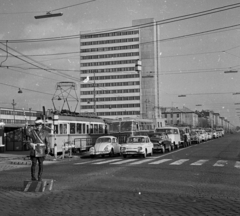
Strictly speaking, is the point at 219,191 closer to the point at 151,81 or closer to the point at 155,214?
the point at 155,214

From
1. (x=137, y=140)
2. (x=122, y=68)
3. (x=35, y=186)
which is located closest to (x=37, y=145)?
(x=35, y=186)

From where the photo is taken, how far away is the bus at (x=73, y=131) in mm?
28609

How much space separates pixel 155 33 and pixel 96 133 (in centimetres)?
11224

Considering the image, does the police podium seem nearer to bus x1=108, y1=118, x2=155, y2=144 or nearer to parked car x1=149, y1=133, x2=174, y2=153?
parked car x1=149, y1=133, x2=174, y2=153

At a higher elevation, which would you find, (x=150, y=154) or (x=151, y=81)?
(x=151, y=81)

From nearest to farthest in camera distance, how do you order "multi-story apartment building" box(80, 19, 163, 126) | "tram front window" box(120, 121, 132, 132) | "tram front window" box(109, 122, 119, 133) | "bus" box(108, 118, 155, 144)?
"bus" box(108, 118, 155, 144) < "tram front window" box(120, 121, 132, 132) < "tram front window" box(109, 122, 119, 133) < "multi-story apartment building" box(80, 19, 163, 126)

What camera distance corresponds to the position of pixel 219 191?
10.4 metres

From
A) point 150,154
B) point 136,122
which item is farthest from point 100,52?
point 150,154

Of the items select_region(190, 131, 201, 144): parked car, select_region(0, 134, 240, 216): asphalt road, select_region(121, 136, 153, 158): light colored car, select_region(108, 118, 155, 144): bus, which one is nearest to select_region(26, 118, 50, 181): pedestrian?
select_region(0, 134, 240, 216): asphalt road

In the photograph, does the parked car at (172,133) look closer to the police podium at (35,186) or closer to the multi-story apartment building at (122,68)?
the police podium at (35,186)

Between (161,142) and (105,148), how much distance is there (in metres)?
6.12

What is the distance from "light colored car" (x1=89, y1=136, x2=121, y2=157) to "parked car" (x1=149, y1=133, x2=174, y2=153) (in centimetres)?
368

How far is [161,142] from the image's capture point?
31125 mm

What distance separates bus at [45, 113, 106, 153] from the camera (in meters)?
28.6
